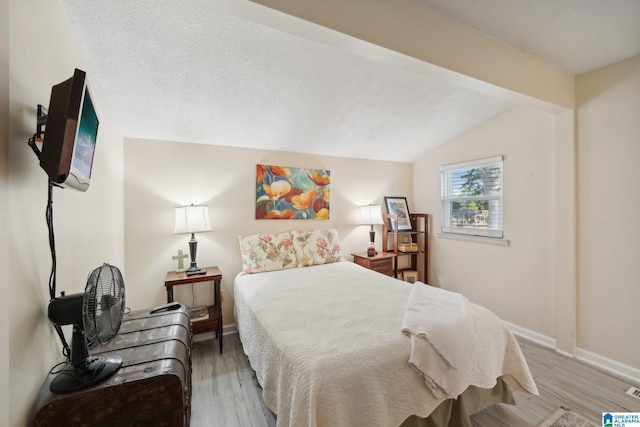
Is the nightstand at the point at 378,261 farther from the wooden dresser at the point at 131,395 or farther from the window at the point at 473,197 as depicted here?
the wooden dresser at the point at 131,395

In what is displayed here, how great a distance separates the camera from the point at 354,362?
122 cm

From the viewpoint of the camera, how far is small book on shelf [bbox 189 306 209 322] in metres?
2.49

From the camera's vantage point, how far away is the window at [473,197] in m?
3.11

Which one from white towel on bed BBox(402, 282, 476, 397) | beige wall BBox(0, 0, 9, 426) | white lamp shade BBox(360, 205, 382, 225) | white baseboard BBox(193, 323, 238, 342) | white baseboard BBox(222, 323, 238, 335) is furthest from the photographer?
white lamp shade BBox(360, 205, 382, 225)

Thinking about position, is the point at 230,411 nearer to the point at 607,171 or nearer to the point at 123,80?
the point at 123,80

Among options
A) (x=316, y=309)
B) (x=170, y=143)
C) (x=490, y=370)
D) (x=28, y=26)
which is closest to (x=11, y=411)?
(x=28, y=26)

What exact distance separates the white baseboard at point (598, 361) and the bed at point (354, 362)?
47.1 inches

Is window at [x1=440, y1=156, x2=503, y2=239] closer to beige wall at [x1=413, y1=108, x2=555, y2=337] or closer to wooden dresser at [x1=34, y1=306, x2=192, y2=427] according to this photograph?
beige wall at [x1=413, y1=108, x2=555, y2=337]

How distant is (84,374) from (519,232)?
11.9 ft

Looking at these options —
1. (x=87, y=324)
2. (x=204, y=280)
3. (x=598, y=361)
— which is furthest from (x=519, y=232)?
(x=87, y=324)

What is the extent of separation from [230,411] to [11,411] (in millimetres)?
1323

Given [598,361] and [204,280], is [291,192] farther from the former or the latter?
[598,361]

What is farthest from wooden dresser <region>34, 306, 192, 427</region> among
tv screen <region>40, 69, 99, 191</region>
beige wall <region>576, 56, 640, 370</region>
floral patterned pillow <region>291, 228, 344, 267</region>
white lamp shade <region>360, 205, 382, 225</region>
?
beige wall <region>576, 56, 640, 370</region>

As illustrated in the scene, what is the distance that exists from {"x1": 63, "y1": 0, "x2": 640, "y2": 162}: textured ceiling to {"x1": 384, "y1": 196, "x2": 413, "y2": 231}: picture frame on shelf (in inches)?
39.3
